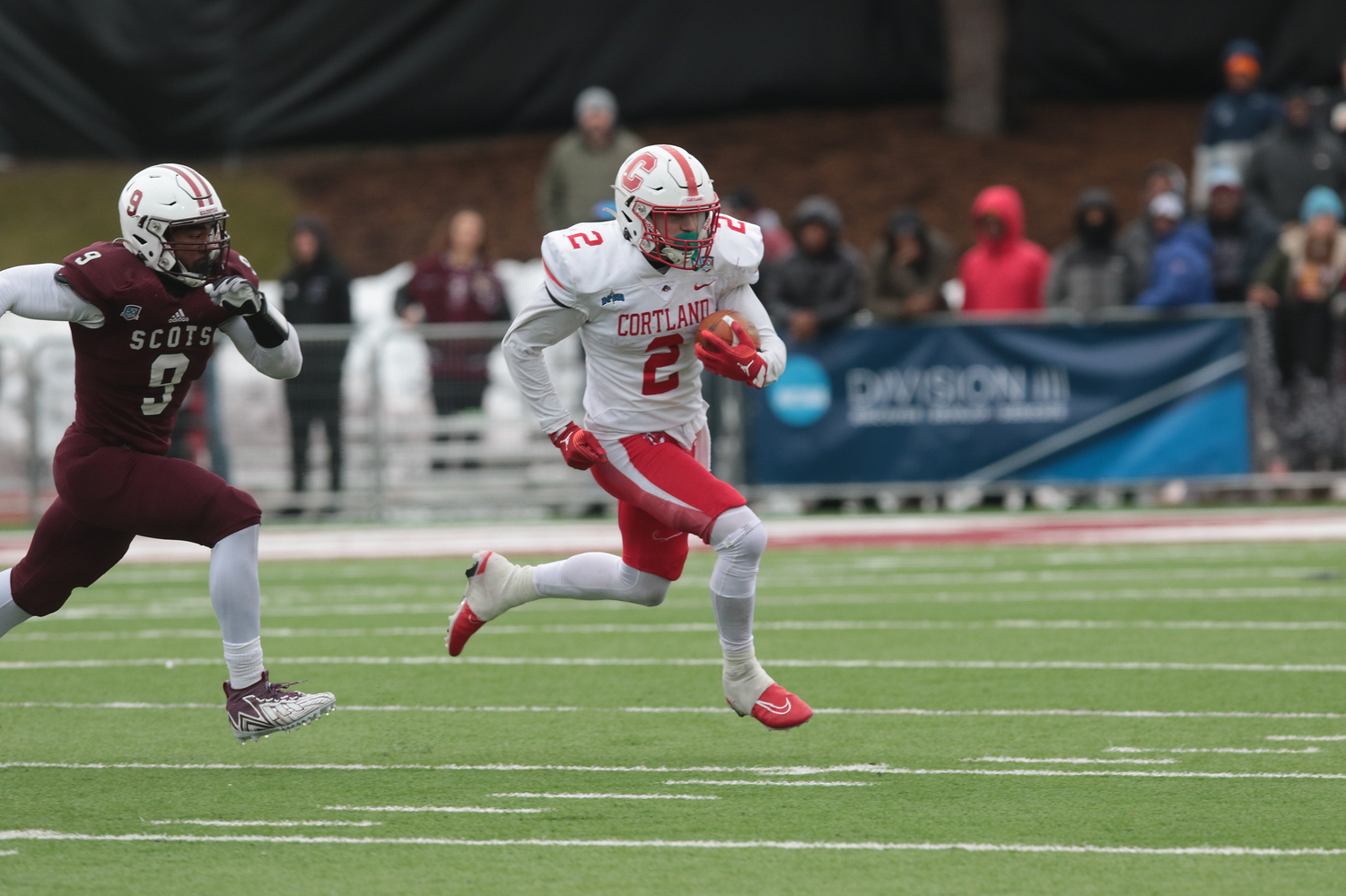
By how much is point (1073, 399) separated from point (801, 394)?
182 centimetres

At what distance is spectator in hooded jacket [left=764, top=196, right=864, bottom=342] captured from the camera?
12.3m

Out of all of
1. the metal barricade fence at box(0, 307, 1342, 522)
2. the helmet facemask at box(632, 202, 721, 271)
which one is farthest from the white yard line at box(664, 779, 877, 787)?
the metal barricade fence at box(0, 307, 1342, 522)

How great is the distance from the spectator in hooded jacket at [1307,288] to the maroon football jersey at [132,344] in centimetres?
846

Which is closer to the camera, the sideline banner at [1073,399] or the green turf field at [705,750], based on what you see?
the green turf field at [705,750]

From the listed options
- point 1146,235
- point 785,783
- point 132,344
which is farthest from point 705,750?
point 1146,235

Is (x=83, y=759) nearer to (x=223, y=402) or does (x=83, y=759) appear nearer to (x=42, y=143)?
(x=223, y=402)

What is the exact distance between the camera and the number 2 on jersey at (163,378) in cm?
535

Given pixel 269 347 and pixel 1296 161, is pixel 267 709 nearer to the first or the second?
pixel 269 347

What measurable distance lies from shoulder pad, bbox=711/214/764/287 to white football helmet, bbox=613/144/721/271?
0.32ft

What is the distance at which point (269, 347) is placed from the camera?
5465 millimetres

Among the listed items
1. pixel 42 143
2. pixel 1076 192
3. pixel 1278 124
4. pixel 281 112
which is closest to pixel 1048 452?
pixel 1278 124

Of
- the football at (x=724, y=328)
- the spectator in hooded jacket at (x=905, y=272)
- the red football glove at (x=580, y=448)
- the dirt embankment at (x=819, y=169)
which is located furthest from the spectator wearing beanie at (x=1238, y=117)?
the red football glove at (x=580, y=448)

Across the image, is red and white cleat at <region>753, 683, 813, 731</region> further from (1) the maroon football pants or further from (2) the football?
(1) the maroon football pants

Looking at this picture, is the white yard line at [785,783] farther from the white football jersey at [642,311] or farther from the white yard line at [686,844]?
the white football jersey at [642,311]
